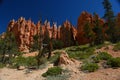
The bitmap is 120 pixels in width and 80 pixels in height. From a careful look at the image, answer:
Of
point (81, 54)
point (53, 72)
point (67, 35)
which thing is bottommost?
point (53, 72)

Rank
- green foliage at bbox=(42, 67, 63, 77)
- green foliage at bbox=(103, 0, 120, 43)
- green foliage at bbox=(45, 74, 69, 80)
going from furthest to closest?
green foliage at bbox=(103, 0, 120, 43), green foliage at bbox=(42, 67, 63, 77), green foliage at bbox=(45, 74, 69, 80)

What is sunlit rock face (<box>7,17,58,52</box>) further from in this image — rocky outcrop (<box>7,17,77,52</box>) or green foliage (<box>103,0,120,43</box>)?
green foliage (<box>103,0,120,43</box>)

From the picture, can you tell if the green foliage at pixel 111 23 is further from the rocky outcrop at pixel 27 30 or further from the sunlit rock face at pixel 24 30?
the sunlit rock face at pixel 24 30

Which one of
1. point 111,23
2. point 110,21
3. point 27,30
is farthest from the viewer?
point 27,30

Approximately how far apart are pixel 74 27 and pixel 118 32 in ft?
159

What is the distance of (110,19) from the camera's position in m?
59.3

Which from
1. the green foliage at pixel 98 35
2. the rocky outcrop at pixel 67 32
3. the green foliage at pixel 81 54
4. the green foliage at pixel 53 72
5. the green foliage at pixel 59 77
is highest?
the rocky outcrop at pixel 67 32

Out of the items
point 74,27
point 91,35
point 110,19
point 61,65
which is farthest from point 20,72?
point 74,27

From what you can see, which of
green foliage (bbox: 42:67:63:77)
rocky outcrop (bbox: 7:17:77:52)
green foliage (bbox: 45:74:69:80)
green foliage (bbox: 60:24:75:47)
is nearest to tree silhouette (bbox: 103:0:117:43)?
green foliage (bbox: 60:24:75:47)

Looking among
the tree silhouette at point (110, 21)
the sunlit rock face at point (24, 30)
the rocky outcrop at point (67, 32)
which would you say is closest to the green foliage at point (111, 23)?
the tree silhouette at point (110, 21)

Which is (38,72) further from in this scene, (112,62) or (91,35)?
(91,35)

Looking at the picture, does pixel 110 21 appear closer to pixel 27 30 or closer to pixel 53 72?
pixel 53 72

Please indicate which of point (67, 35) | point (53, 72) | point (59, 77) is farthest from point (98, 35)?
point (67, 35)

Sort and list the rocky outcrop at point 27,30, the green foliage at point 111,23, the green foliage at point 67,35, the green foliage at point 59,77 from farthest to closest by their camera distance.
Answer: the rocky outcrop at point 27,30 < the green foliage at point 67,35 < the green foliage at point 111,23 < the green foliage at point 59,77
